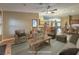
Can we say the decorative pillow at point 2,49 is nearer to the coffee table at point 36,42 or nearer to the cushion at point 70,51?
the coffee table at point 36,42

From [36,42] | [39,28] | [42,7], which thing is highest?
[42,7]

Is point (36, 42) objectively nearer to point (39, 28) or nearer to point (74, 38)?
point (39, 28)

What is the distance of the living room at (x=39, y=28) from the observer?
6.79 ft

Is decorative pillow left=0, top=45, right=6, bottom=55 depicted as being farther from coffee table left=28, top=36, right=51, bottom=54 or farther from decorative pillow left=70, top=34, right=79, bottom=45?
decorative pillow left=70, top=34, right=79, bottom=45

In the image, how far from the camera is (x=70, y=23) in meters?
2.13

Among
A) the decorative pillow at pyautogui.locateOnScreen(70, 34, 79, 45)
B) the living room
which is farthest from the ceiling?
the decorative pillow at pyautogui.locateOnScreen(70, 34, 79, 45)

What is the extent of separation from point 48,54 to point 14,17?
2.52 ft

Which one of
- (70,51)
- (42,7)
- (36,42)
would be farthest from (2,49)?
(70,51)

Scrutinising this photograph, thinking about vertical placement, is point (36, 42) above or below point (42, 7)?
below

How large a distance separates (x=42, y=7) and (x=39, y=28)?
0.33 metres

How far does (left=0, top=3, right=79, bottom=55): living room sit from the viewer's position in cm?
207

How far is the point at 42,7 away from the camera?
6.89 ft

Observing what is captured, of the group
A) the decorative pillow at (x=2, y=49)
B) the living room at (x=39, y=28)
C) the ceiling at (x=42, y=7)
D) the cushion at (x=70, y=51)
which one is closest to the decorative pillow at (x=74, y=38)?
the living room at (x=39, y=28)
